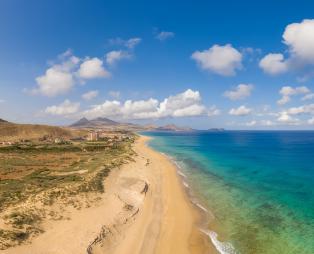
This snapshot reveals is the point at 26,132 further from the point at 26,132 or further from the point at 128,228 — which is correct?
the point at 128,228

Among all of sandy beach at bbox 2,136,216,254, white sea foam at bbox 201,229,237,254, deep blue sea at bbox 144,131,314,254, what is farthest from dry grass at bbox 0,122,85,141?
white sea foam at bbox 201,229,237,254

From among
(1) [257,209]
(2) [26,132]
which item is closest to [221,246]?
(1) [257,209]

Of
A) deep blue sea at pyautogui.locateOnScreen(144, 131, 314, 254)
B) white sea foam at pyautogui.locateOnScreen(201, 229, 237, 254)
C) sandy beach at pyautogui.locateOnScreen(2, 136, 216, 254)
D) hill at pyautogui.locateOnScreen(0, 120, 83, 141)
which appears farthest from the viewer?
hill at pyautogui.locateOnScreen(0, 120, 83, 141)

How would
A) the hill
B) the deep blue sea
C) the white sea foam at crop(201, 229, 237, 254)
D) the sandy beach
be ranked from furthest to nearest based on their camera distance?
Answer: the hill, the deep blue sea, the white sea foam at crop(201, 229, 237, 254), the sandy beach

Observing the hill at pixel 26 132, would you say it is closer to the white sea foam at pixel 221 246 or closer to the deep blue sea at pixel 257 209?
the deep blue sea at pixel 257 209

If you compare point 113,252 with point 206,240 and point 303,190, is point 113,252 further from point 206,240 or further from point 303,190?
point 303,190

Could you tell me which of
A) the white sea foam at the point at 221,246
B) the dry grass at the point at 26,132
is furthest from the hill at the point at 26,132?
the white sea foam at the point at 221,246

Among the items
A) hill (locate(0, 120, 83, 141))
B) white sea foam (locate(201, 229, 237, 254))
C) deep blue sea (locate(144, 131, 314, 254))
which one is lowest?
white sea foam (locate(201, 229, 237, 254))

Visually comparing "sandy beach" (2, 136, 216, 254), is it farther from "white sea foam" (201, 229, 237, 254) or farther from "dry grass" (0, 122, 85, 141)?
"dry grass" (0, 122, 85, 141)

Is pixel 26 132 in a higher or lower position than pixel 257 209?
higher
